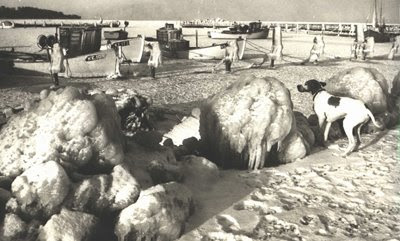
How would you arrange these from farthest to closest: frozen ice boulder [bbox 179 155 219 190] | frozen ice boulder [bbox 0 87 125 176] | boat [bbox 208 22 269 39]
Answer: boat [bbox 208 22 269 39], frozen ice boulder [bbox 179 155 219 190], frozen ice boulder [bbox 0 87 125 176]

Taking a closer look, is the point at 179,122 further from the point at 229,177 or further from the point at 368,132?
the point at 368,132

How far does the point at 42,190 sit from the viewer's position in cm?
403

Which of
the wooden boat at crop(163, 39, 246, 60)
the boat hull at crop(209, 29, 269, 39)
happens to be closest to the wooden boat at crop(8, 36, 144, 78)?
the wooden boat at crop(163, 39, 246, 60)

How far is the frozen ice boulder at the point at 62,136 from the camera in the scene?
461 cm

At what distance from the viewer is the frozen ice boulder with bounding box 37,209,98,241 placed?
12.5 ft

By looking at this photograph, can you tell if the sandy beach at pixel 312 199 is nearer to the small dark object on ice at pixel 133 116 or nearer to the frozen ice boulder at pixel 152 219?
the frozen ice boulder at pixel 152 219

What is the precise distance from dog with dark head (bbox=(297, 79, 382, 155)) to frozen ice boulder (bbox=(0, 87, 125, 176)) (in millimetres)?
4068

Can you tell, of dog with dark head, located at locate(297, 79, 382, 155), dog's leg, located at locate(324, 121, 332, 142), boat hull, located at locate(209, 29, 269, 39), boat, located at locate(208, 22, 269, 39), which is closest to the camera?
dog with dark head, located at locate(297, 79, 382, 155)

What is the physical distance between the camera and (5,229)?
3.88 metres

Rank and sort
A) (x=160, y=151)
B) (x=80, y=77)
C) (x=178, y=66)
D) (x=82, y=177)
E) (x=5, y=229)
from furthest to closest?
(x=178, y=66)
(x=80, y=77)
(x=160, y=151)
(x=82, y=177)
(x=5, y=229)

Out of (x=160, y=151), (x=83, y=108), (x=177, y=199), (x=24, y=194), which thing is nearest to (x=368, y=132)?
(x=160, y=151)

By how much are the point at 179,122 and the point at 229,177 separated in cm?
317

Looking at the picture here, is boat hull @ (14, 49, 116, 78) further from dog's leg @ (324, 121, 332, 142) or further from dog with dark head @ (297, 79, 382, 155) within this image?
dog's leg @ (324, 121, 332, 142)

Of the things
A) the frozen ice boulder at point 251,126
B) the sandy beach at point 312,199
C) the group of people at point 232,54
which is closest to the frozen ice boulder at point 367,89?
the sandy beach at point 312,199
